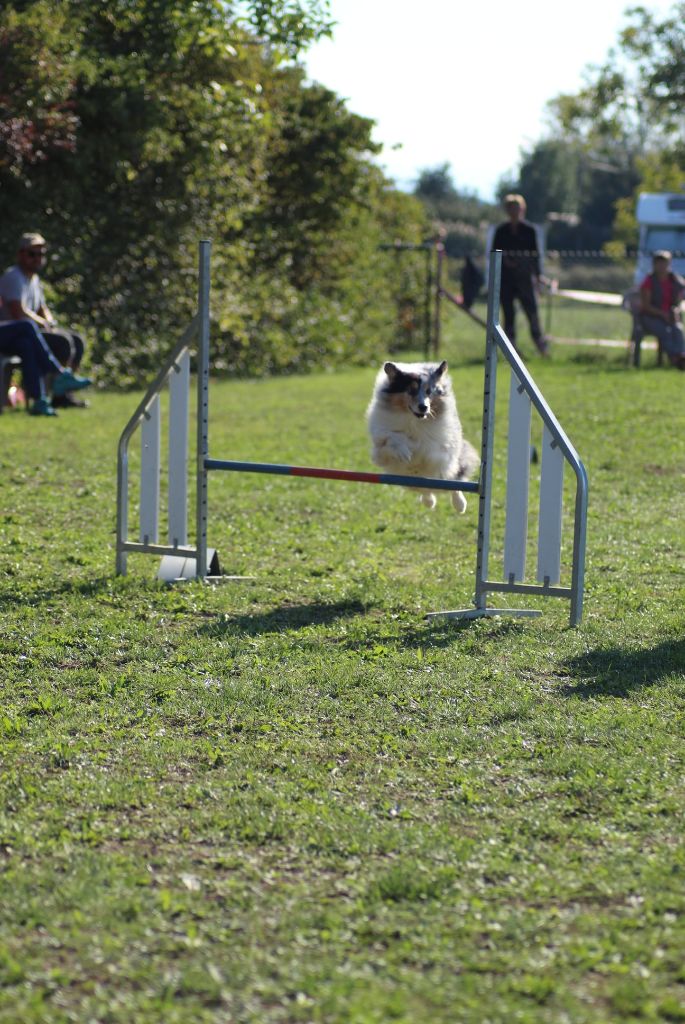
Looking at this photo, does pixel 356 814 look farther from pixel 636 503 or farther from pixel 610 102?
pixel 610 102

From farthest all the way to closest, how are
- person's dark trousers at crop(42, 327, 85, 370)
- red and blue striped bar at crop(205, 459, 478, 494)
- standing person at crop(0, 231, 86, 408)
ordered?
person's dark trousers at crop(42, 327, 85, 370)
standing person at crop(0, 231, 86, 408)
red and blue striped bar at crop(205, 459, 478, 494)

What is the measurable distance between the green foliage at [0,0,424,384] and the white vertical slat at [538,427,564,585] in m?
9.59

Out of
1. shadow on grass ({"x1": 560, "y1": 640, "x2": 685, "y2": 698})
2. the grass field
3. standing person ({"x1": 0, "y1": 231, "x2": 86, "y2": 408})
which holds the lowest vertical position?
the grass field

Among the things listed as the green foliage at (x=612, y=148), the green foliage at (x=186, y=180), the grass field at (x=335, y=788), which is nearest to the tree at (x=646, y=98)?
the green foliage at (x=612, y=148)

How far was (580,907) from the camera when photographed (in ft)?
10.2

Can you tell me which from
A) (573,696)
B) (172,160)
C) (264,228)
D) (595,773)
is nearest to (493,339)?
(573,696)

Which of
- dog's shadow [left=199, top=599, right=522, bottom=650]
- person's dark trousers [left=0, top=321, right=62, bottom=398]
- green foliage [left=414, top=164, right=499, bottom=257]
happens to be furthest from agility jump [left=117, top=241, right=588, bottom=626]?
green foliage [left=414, top=164, right=499, bottom=257]

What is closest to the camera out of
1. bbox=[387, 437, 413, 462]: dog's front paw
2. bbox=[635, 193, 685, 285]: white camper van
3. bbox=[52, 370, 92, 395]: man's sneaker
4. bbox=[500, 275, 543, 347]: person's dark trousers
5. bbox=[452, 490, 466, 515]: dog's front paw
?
bbox=[387, 437, 413, 462]: dog's front paw

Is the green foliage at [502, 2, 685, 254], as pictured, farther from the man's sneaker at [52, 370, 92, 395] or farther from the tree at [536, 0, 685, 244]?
the man's sneaker at [52, 370, 92, 395]

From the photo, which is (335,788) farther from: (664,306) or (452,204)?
(452,204)

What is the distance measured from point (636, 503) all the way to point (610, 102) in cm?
2963

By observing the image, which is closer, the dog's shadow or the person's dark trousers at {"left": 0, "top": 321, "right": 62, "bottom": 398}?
the dog's shadow

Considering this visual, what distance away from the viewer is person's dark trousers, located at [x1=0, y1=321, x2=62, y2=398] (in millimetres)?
11625

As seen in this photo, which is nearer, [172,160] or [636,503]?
[636,503]
